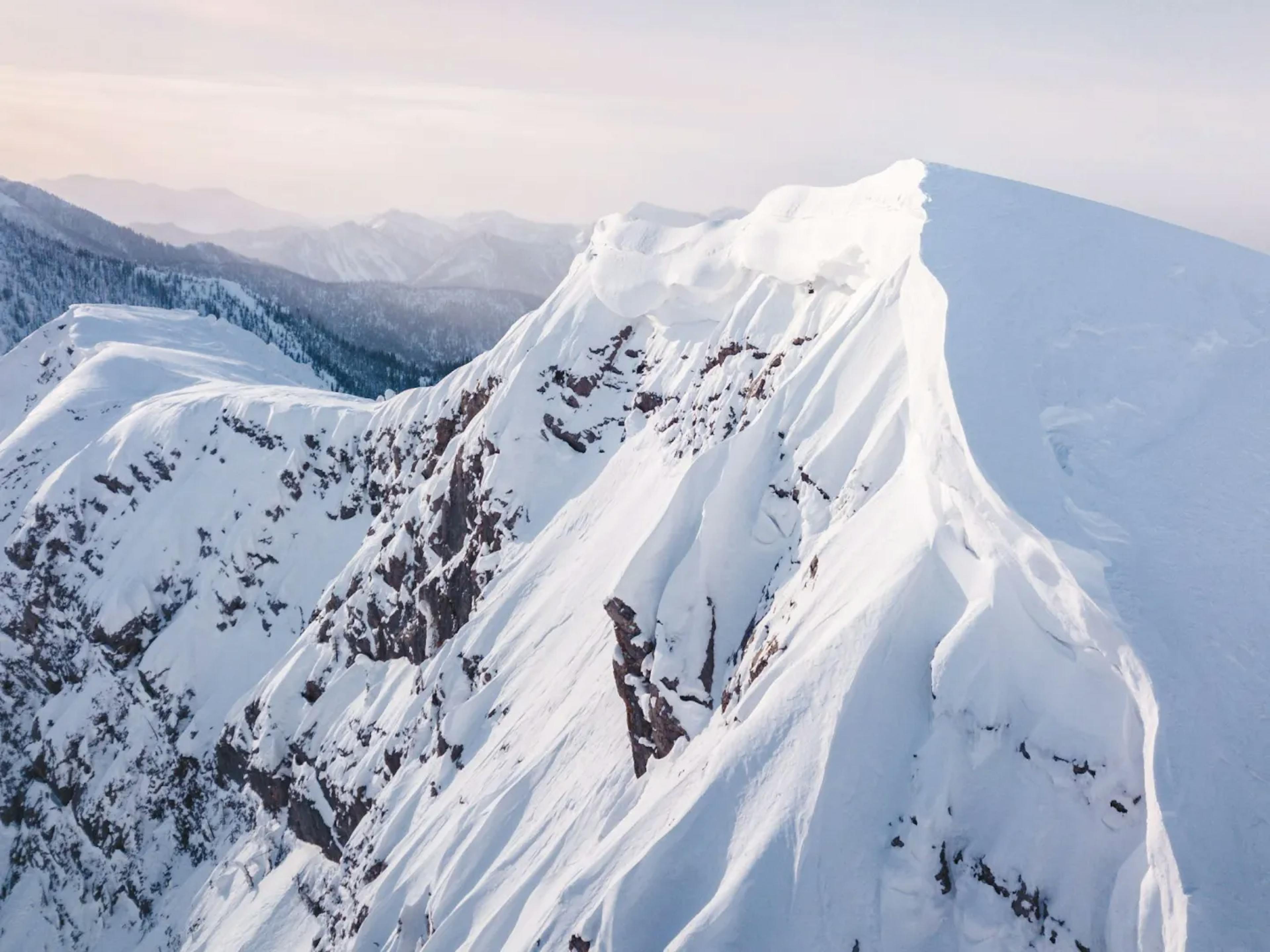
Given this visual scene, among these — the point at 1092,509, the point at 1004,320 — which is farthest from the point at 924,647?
the point at 1004,320

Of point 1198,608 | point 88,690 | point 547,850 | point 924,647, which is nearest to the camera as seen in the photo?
point 1198,608

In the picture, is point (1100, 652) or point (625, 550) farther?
point (625, 550)

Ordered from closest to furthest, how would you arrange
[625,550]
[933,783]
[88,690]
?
[933,783]
[625,550]
[88,690]

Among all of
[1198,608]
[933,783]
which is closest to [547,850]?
[933,783]

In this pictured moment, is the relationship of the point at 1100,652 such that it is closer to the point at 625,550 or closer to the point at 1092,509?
the point at 1092,509

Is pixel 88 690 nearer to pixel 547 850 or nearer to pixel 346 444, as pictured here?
pixel 346 444

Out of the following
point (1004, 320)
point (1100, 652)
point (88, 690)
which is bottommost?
point (88, 690)

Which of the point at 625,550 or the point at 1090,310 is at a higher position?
the point at 1090,310
